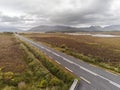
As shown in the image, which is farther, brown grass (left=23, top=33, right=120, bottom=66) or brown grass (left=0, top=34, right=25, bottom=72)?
brown grass (left=23, top=33, right=120, bottom=66)

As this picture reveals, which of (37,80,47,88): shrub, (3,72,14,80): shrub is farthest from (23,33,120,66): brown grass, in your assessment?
(3,72,14,80): shrub

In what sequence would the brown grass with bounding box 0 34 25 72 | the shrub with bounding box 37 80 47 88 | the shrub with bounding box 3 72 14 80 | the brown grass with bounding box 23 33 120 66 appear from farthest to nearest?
the brown grass with bounding box 23 33 120 66, the brown grass with bounding box 0 34 25 72, the shrub with bounding box 3 72 14 80, the shrub with bounding box 37 80 47 88

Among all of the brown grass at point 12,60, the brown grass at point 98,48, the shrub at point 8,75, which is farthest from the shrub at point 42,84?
the brown grass at point 98,48

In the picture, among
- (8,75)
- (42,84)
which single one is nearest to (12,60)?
(8,75)

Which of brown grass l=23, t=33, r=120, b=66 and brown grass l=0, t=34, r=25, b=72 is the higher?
brown grass l=0, t=34, r=25, b=72

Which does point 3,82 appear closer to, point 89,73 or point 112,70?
point 89,73

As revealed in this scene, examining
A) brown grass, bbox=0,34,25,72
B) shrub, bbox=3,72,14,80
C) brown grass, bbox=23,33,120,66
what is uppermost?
shrub, bbox=3,72,14,80

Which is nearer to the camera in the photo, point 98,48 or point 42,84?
point 42,84

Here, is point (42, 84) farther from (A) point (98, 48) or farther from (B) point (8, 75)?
(A) point (98, 48)

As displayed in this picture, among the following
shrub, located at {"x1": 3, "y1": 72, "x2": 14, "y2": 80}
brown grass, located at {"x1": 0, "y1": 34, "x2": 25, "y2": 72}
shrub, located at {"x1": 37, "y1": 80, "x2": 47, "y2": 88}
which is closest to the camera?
shrub, located at {"x1": 37, "y1": 80, "x2": 47, "y2": 88}

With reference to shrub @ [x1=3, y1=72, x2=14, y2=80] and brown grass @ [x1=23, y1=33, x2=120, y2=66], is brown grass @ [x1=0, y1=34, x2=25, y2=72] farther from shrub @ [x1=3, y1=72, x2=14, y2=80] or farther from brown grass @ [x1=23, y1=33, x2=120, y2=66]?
brown grass @ [x1=23, y1=33, x2=120, y2=66]

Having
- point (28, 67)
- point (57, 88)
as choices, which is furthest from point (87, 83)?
point (28, 67)

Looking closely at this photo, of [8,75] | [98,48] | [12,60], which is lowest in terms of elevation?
[98,48]
